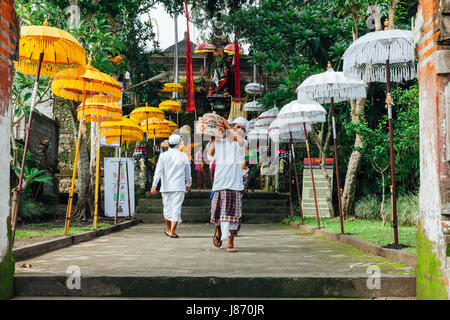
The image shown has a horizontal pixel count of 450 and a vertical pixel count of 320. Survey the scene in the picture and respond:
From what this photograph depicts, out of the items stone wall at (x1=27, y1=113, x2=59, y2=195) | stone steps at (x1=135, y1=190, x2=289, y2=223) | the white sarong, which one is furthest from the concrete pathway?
stone wall at (x1=27, y1=113, x2=59, y2=195)

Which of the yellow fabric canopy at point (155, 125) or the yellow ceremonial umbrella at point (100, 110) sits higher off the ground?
the yellow fabric canopy at point (155, 125)

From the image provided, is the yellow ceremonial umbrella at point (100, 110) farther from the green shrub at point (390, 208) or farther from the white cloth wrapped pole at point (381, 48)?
the green shrub at point (390, 208)

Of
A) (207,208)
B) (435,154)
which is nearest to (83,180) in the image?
(207,208)

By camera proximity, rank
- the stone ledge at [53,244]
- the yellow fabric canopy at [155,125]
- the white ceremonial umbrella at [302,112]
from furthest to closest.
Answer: the yellow fabric canopy at [155,125] → the white ceremonial umbrella at [302,112] → the stone ledge at [53,244]

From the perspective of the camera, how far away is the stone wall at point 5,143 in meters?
3.97

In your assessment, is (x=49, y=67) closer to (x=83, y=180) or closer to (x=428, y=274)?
(x=83, y=180)

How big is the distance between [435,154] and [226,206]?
11.9ft

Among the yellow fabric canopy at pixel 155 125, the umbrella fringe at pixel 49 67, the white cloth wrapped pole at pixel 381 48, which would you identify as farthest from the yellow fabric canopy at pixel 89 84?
the yellow fabric canopy at pixel 155 125

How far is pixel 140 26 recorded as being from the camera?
18422 millimetres

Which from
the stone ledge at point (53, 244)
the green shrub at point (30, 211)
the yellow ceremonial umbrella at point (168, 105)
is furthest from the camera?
the yellow ceremonial umbrella at point (168, 105)

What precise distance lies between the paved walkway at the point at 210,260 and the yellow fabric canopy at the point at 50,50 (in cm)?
293

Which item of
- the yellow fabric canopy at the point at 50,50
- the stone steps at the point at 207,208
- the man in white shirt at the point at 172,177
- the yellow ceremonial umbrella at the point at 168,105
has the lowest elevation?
the stone steps at the point at 207,208

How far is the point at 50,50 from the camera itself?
6.69 m

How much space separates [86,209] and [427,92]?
1004cm
